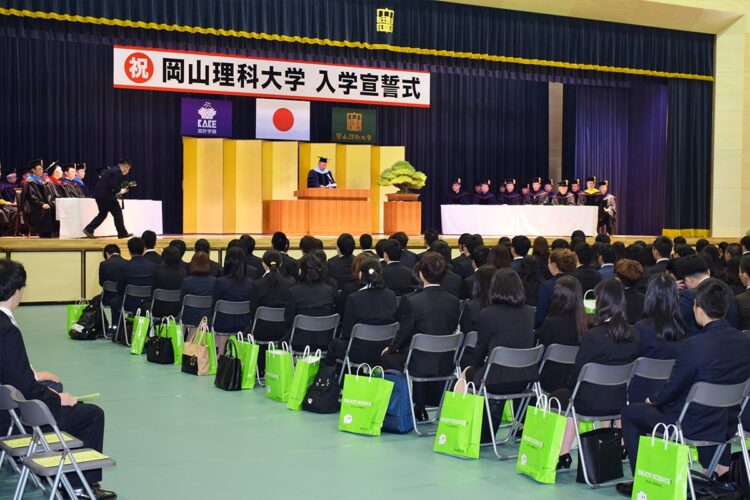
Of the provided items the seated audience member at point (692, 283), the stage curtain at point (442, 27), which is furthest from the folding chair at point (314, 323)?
the stage curtain at point (442, 27)

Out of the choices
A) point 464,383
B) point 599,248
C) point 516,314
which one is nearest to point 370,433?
point 464,383

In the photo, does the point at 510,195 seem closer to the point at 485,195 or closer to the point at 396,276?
the point at 485,195

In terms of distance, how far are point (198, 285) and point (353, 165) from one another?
10.7 metres

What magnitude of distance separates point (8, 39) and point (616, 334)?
15.0 metres

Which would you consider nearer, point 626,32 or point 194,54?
point 194,54

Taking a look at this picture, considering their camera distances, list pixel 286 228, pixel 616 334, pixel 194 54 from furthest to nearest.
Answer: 1. pixel 286 228
2. pixel 194 54
3. pixel 616 334

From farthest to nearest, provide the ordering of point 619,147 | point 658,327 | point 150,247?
point 619,147 → point 150,247 → point 658,327

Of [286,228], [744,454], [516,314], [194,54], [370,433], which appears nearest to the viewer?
[744,454]

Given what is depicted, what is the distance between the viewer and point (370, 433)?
6.45 meters

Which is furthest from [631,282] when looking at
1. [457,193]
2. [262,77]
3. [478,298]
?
[457,193]

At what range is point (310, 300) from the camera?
24.7ft

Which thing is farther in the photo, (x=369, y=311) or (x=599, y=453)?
(x=369, y=311)

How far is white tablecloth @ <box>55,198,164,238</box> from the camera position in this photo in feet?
46.1

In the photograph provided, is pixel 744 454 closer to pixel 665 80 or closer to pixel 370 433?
pixel 370 433
